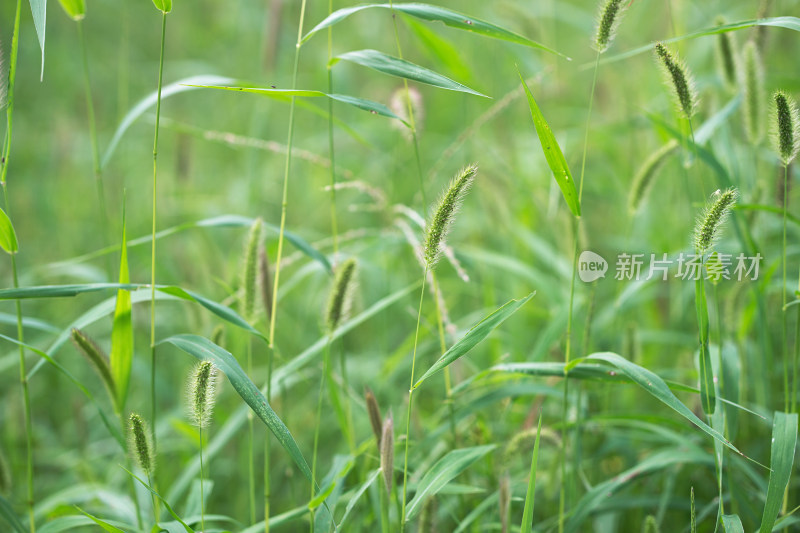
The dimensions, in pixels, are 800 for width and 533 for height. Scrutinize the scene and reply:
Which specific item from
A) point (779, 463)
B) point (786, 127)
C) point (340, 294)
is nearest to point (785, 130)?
point (786, 127)

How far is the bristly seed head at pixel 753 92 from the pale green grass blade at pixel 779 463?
71cm

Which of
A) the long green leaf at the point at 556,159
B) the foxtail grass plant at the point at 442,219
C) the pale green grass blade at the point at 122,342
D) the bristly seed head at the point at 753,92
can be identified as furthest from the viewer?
the bristly seed head at the point at 753,92

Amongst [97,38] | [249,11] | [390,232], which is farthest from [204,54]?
[390,232]

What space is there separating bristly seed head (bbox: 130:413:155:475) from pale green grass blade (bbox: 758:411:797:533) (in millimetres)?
1063

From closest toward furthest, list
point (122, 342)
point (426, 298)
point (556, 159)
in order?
point (556, 159) < point (122, 342) < point (426, 298)

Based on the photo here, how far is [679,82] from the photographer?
114cm

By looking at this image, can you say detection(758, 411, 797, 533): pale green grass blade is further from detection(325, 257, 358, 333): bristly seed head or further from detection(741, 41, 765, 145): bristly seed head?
detection(325, 257, 358, 333): bristly seed head

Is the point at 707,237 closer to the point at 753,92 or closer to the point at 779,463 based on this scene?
the point at 779,463

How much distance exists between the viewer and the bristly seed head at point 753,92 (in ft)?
4.80

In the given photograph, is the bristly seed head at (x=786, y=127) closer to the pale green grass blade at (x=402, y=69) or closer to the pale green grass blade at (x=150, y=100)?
the pale green grass blade at (x=402, y=69)

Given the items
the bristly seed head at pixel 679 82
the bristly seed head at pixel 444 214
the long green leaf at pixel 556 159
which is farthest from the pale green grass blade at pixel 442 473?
the bristly seed head at pixel 679 82

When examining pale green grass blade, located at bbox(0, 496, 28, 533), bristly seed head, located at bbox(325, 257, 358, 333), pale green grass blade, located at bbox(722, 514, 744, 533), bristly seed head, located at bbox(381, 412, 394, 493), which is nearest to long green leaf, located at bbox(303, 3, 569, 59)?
→ bristly seed head, located at bbox(325, 257, 358, 333)

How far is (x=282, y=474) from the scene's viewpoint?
2025mm

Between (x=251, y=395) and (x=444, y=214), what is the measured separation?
445mm
